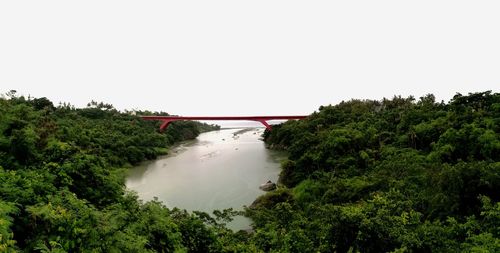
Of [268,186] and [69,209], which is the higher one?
[69,209]

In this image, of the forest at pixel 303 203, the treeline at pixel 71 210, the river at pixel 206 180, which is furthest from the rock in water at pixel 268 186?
the treeline at pixel 71 210

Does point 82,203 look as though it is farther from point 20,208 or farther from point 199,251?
point 199,251

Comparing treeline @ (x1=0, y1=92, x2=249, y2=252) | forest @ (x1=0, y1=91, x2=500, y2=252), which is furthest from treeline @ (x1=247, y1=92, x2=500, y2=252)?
treeline @ (x1=0, y1=92, x2=249, y2=252)

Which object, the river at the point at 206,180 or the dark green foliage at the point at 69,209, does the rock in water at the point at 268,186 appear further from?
the dark green foliage at the point at 69,209

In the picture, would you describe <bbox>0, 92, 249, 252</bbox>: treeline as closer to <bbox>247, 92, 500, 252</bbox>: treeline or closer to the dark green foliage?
the dark green foliage

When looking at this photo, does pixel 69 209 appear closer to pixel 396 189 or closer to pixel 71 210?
pixel 71 210

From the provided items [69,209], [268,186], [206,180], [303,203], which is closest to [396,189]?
[303,203]
